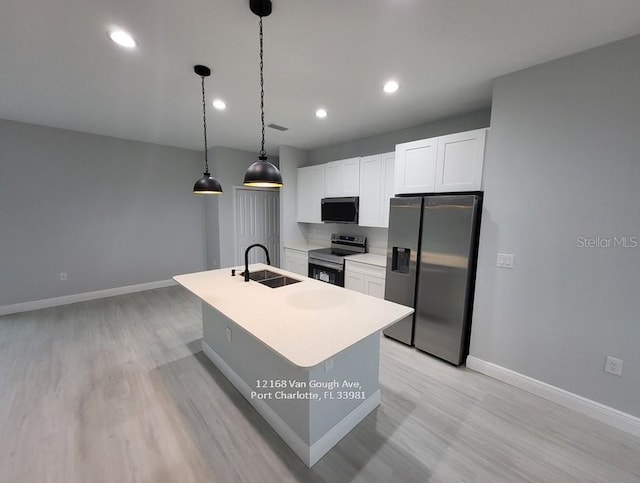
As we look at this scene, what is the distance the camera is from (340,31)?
162cm

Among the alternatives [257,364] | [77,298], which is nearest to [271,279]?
[257,364]

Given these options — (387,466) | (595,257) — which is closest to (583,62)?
(595,257)

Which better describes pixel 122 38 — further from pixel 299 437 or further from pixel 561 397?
pixel 561 397

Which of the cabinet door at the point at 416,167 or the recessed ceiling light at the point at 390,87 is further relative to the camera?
the cabinet door at the point at 416,167

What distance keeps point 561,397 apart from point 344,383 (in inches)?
71.3

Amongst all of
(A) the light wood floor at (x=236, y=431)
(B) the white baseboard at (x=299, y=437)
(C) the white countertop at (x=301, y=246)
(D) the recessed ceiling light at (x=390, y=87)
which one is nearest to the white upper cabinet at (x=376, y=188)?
(D) the recessed ceiling light at (x=390, y=87)

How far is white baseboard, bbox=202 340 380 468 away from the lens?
60.6 inches

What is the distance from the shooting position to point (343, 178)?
3.97 m

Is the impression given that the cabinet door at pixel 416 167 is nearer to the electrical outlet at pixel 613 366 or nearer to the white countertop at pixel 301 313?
the white countertop at pixel 301 313

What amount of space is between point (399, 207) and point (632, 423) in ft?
7.72

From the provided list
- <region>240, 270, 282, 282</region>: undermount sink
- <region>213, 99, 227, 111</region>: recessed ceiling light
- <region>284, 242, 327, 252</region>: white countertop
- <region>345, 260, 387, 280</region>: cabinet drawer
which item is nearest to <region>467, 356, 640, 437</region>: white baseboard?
<region>345, 260, 387, 280</region>: cabinet drawer

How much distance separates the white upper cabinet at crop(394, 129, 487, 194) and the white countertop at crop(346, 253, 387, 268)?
943 mm

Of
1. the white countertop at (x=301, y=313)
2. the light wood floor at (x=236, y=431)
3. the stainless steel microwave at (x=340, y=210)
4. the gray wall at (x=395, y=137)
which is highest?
the gray wall at (x=395, y=137)

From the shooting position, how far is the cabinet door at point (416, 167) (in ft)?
8.87
